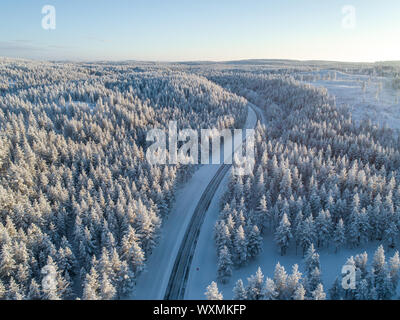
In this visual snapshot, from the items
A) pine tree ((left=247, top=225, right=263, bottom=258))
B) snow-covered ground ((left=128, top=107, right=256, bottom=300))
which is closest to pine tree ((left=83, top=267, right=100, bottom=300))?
snow-covered ground ((left=128, top=107, right=256, bottom=300))

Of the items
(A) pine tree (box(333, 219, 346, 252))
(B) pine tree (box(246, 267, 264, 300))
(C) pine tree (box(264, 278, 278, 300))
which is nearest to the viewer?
(C) pine tree (box(264, 278, 278, 300))

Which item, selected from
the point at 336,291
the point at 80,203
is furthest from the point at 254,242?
the point at 80,203

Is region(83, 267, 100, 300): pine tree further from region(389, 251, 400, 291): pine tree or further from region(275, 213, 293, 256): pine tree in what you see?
region(389, 251, 400, 291): pine tree

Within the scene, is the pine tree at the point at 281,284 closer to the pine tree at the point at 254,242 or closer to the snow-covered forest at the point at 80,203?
the pine tree at the point at 254,242

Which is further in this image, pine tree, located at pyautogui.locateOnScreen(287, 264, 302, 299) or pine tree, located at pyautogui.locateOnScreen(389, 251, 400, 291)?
pine tree, located at pyautogui.locateOnScreen(389, 251, 400, 291)

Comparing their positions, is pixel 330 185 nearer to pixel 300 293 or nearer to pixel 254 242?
pixel 254 242

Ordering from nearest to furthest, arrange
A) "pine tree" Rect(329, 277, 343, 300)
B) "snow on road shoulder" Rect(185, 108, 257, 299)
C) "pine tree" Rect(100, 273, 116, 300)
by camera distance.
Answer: "pine tree" Rect(100, 273, 116, 300), "pine tree" Rect(329, 277, 343, 300), "snow on road shoulder" Rect(185, 108, 257, 299)

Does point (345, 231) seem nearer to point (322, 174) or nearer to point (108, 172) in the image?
point (322, 174)
